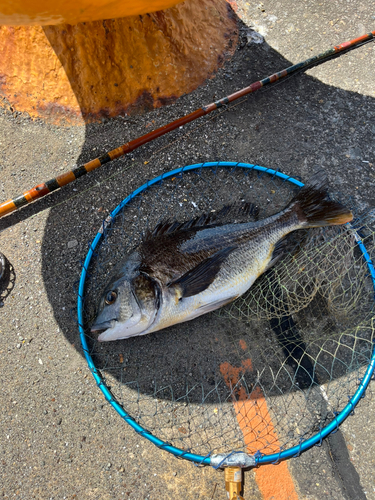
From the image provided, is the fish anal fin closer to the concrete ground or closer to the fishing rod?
the concrete ground

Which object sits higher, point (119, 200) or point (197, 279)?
point (119, 200)

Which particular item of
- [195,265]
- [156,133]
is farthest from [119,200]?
[195,265]

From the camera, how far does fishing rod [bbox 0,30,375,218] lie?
10.7ft

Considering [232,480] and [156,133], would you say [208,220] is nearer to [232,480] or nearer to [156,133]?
[156,133]

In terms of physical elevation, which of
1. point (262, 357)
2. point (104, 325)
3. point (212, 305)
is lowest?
point (262, 357)

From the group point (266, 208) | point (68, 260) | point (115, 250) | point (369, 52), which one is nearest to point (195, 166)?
point (266, 208)

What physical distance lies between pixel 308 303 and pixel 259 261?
658mm

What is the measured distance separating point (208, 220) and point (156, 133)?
3.71 feet

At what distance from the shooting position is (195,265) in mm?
2850

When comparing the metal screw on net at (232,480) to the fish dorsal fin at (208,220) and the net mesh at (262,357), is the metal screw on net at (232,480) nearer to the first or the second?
the net mesh at (262,357)

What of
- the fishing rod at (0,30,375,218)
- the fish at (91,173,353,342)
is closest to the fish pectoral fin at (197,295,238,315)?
the fish at (91,173,353,342)

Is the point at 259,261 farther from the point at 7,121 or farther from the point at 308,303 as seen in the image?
the point at 7,121

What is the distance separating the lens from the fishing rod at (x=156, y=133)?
3.26m

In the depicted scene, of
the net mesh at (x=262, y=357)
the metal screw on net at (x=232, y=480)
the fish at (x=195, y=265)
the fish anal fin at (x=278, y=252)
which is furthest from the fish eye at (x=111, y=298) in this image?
the metal screw on net at (x=232, y=480)
